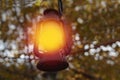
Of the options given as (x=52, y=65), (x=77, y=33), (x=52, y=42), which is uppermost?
(x=52, y=42)

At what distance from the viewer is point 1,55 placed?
10.4 m

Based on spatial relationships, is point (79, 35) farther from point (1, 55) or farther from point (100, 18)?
point (1, 55)

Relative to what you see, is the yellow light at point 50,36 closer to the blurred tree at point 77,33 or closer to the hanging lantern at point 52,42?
the hanging lantern at point 52,42

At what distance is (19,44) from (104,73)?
2.26 m

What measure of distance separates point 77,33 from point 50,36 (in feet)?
19.6

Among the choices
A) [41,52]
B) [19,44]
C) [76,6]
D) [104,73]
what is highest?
[41,52]

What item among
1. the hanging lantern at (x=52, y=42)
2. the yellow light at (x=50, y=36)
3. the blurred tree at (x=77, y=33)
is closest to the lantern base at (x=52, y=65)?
the hanging lantern at (x=52, y=42)

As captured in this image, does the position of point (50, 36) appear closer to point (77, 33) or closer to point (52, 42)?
point (52, 42)

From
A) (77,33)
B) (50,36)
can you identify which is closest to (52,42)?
(50,36)

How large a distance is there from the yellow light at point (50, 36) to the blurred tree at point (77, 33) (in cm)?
551

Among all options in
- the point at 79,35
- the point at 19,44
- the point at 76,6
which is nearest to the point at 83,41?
the point at 79,35

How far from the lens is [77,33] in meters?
10.1

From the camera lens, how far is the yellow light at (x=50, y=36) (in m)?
4.17

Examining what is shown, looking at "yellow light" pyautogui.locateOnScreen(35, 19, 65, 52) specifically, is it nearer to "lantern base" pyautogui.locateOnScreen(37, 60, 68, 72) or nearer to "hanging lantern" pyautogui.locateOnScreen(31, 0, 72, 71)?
"hanging lantern" pyautogui.locateOnScreen(31, 0, 72, 71)
